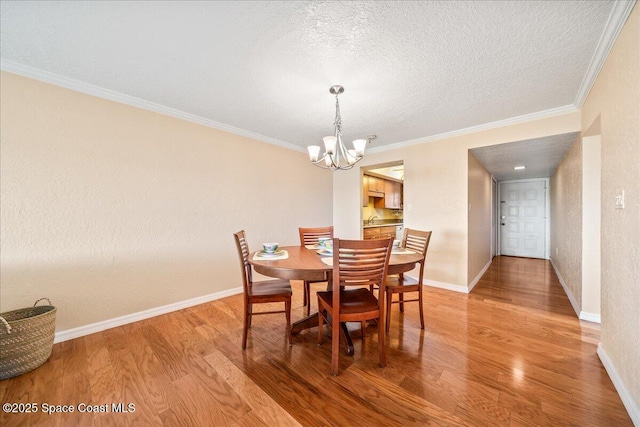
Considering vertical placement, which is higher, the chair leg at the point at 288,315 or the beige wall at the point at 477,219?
the beige wall at the point at 477,219

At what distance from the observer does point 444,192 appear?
11.0 ft

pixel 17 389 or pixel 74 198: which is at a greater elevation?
pixel 74 198

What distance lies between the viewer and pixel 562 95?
2.24 m

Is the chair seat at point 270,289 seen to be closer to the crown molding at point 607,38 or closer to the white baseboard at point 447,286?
the white baseboard at point 447,286

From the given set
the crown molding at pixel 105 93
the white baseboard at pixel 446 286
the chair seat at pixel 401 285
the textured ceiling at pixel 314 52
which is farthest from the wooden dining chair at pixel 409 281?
the crown molding at pixel 105 93

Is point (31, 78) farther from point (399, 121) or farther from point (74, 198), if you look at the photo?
point (399, 121)

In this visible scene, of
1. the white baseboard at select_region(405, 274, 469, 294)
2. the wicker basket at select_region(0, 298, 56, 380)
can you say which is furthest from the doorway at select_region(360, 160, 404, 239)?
the wicker basket at select_region(0, 298, 56, 380)

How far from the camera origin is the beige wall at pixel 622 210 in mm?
1217

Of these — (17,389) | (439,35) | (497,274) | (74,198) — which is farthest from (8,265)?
(497,274)

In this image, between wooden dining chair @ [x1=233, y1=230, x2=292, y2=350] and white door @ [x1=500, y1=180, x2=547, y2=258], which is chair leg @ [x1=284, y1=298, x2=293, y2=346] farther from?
white door @ [x1=500, y1=180, x2=547, y2=258]

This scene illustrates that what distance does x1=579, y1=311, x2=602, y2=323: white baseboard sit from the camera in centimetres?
224

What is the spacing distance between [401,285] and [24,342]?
110 inches

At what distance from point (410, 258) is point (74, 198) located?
2953mm

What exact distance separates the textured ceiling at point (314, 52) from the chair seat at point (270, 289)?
181 centimetres
